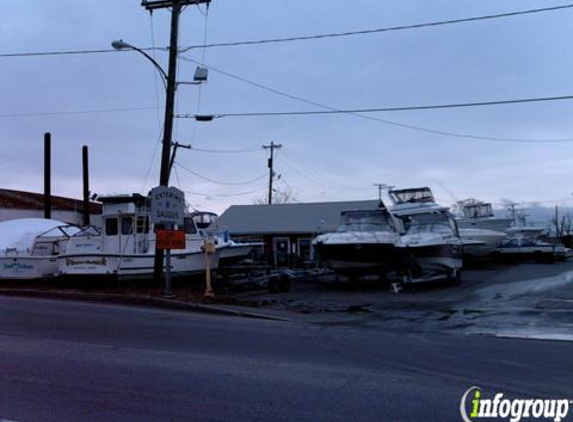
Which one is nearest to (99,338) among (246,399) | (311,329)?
(311,329)

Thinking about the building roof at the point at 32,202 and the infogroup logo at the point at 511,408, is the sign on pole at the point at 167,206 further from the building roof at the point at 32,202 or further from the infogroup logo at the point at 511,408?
the building roof at the point at 32,202

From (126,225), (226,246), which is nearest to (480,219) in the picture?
(226,246)

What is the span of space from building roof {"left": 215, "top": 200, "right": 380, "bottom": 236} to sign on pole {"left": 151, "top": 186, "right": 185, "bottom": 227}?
88.9 ft

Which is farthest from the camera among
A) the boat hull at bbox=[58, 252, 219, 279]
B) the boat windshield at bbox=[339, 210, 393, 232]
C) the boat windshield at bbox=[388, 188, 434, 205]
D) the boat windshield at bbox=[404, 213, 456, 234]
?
the boat windshield at bbox=[388, 188, 434, 205]

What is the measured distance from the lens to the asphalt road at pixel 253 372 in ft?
21.5

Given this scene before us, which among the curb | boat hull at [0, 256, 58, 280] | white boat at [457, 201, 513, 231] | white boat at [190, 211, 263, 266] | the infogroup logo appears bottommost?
the infogroup logo

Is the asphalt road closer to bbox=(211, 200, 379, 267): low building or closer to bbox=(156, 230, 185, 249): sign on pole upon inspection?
bbox=(156, 230, 185, 249): sign on pole

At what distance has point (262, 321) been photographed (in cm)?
1459

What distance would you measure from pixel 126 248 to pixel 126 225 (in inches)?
37.6

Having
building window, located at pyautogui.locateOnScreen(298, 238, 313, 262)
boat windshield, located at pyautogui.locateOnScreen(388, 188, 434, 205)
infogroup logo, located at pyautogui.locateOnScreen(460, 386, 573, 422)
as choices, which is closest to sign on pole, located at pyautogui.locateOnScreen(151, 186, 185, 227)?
infogroup logo, located at pyautogui.locateOnScreen(460, 386, 573, 422)

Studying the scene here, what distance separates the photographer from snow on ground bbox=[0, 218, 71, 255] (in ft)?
84.9

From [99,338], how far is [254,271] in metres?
13.7

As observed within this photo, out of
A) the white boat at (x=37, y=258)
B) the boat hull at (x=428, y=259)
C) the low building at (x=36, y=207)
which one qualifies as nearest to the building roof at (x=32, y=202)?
the low building at (x=36, y=207)

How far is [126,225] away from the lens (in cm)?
2448
